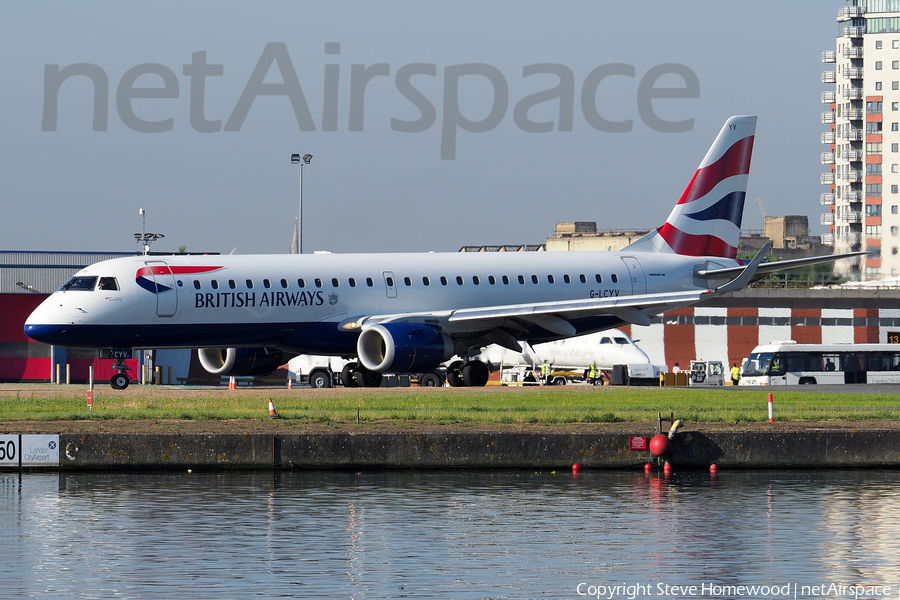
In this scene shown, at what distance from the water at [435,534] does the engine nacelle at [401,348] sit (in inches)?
690

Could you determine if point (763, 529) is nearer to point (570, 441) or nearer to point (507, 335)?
point (570, 441)

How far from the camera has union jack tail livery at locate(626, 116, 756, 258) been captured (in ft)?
165

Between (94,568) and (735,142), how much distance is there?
41652mm

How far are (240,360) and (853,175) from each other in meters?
150

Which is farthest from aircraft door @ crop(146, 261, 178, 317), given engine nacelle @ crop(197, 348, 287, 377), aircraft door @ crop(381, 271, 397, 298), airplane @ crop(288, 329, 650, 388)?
airplane @ crop(288, 329, 650, 388)

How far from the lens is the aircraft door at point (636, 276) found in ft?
155

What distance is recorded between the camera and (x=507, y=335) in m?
43.6

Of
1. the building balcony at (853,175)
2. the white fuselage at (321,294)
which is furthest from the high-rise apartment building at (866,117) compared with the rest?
the white fuselage at (321,294)

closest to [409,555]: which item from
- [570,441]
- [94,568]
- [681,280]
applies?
[94,568]

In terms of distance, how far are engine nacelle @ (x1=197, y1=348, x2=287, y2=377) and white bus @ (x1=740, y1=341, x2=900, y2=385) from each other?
30.6 meters

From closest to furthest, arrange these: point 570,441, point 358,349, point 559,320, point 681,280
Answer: point 570,441 → point 358,349 → point 559,320 → point 681,280

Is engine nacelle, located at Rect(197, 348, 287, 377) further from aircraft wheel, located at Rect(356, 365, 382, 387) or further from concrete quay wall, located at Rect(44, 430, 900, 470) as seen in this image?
concrete quay wall, located at Rect(44, 430, 900, 470)

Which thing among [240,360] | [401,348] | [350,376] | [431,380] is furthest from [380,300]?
[431,380]

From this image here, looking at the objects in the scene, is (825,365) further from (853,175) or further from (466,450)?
(853,175)
